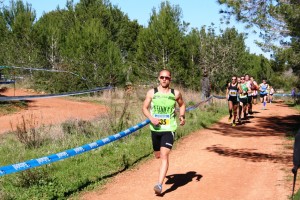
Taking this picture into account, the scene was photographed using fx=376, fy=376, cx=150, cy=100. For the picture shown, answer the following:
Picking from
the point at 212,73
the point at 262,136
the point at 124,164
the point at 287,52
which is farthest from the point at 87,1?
the point at 124,164

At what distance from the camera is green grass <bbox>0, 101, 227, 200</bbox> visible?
20.4ft

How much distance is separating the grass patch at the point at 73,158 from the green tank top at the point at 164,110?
1758 millimetres

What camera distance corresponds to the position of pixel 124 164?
8211mm

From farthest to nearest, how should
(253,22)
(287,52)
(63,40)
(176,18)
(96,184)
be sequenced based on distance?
(63,40) < (176,18) < (287,52) < (253,22) < (96,184)

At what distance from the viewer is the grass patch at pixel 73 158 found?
247 inches

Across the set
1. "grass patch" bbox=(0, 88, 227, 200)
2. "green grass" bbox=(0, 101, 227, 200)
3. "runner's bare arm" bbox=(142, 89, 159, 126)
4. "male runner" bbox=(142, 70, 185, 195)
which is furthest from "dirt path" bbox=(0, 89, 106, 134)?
"male runner" bbox=(142, 70, 185, 195)

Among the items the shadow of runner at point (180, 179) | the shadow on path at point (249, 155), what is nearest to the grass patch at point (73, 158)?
the shadow of runner at point (180, 179)

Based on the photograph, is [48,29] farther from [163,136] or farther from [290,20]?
[163,136]

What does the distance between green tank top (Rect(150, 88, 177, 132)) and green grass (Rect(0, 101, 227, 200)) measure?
1.76 meters

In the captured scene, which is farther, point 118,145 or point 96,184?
point 118,145

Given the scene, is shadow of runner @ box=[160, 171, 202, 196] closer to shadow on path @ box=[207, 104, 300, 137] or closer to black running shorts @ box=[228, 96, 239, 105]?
shadow on path @ box=[207, 104, 300, 137]

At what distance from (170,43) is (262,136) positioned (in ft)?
65.6

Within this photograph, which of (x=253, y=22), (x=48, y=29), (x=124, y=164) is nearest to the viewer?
(x=124, y=164)

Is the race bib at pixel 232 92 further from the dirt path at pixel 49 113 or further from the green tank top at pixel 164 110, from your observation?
the green tank top at pixel 164 110
